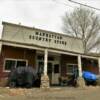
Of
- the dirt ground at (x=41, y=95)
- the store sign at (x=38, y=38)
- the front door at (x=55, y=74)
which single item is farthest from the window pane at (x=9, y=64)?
the front door at (x=55, y=74)

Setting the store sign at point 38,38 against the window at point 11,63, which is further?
the store sign at point 38,38

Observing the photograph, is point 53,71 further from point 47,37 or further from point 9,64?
point 9,64

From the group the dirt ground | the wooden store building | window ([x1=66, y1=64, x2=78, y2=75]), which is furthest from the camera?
window ([x1=66, y1=64, x2=78, y2=75])

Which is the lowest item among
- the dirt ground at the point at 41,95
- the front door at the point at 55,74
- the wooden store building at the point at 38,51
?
the dirt ground at the point at 41,95

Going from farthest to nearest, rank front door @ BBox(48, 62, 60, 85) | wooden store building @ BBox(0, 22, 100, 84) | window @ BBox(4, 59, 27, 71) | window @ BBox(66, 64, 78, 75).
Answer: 1. window @ BBox(66, 64, 78, 75)
2. front door @ BBox(48, 62, 60, 85)
3. window @ BBox(4, 59, 27, 71)
4. wooden store building @ BBox(0, 22, 100, 84)

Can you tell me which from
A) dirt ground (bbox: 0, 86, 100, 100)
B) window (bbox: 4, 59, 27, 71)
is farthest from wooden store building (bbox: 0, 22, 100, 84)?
dirt ground (bbox: 0, 86, 100, 100)

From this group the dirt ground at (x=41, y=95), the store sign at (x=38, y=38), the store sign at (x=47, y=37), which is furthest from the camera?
the store sign at (x=47, y=37)

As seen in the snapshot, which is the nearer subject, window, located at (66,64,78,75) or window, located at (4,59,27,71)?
window, located at (4,59,27,71)

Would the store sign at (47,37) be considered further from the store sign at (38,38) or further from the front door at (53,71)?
the front door at (53,71)

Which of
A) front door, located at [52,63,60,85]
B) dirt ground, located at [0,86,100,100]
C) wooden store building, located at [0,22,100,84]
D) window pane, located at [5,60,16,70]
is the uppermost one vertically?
wooden store building, located at [0,22,100,84]

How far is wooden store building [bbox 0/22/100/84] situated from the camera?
1680cm

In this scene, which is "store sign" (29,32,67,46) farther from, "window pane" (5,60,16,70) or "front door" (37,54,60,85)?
"window pane" (5,60,16,70)

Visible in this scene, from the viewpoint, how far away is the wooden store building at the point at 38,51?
55.1 ft

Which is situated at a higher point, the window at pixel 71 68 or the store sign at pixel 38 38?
the store sign at pixel 38 38
